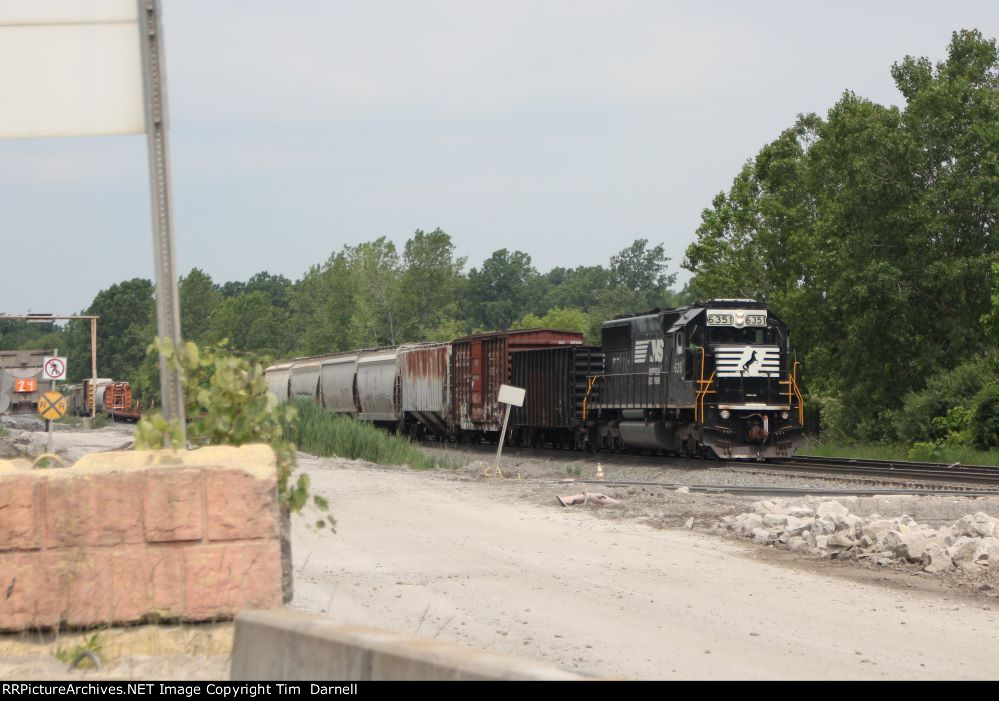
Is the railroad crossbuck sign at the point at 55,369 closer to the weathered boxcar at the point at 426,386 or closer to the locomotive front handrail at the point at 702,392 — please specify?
the weathered boxcar at the point at 426,386

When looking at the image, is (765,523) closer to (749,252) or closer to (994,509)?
(994,509)

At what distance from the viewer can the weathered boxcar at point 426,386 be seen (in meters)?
43.3

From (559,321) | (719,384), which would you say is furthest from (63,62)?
(559,321)

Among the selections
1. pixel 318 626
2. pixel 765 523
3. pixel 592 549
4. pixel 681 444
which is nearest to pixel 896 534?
pixel 765 523

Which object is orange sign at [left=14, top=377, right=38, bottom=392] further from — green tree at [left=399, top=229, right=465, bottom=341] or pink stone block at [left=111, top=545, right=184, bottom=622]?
green tree at [left=399, top=229, right=465, bottom=341]

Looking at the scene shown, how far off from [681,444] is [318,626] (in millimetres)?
26505

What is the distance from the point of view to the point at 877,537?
13.4 meters

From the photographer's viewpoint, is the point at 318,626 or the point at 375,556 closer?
the point at 318,626

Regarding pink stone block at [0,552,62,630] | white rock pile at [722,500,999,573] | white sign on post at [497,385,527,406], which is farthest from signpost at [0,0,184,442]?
white sign on post at [497,385,527,406]

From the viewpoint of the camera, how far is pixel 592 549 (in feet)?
44.1

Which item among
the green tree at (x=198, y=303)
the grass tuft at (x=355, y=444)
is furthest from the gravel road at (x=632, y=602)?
the green tree at (x=198, y=303)

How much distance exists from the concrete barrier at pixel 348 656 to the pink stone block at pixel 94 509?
0.77 meters

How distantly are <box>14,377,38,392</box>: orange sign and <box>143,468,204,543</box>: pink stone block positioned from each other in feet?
147

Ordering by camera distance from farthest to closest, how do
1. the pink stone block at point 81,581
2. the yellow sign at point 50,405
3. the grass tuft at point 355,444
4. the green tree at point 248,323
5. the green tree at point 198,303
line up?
the green tree at point 198,303 → the green tree at point 248,323 → the yellow sign at point 50,405 → the grass tuft at point 355,444 → the pink stone block at point 81,581
